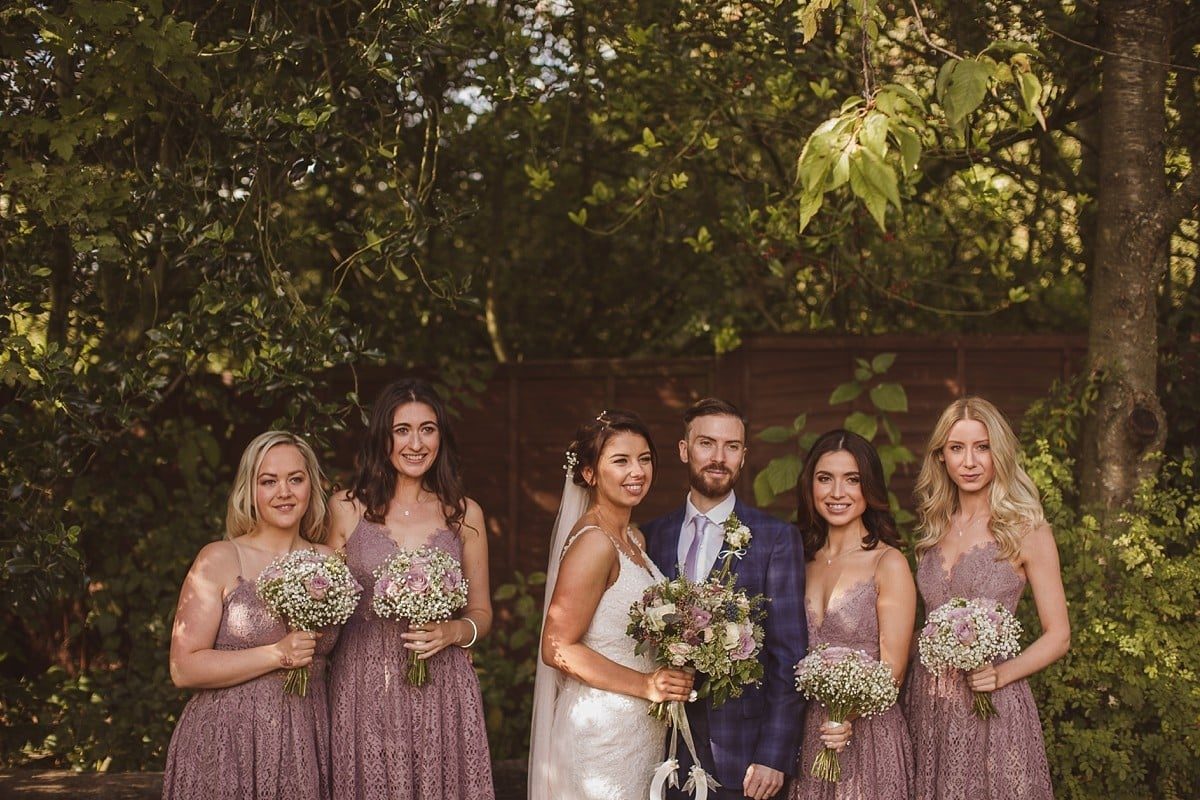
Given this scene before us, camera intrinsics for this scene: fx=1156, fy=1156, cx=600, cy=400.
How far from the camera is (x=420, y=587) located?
4.02 m

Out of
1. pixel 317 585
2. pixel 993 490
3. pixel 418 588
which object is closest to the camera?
pixel 317 585

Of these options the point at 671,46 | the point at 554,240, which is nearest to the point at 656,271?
the point at 554,240

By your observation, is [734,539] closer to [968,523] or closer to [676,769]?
[676,769]

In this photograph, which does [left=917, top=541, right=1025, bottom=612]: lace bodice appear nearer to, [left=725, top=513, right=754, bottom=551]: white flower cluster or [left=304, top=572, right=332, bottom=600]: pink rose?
[left=725, top=513, right=754, bottom=551]: white flower cluster

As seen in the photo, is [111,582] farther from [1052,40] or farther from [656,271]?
[1052,40]

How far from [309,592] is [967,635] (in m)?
2.24

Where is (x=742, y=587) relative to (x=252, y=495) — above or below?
below

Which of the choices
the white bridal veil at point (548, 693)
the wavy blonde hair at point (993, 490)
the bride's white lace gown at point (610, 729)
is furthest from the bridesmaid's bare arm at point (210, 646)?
the wavy blonde hair at point (993, 490)

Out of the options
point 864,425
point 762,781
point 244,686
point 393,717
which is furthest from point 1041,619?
point 244,686

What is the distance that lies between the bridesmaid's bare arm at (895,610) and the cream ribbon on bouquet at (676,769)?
0.75 m

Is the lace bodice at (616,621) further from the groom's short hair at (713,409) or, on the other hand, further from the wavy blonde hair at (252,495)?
the wavy blonde hair at (252,495)

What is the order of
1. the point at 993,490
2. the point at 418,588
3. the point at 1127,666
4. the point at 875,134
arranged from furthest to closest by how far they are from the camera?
the point at 1127,666
the point at 993,490
the point at 418,588
the point at 875,134

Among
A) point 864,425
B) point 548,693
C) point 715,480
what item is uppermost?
point 864,425

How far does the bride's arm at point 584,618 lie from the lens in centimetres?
407
